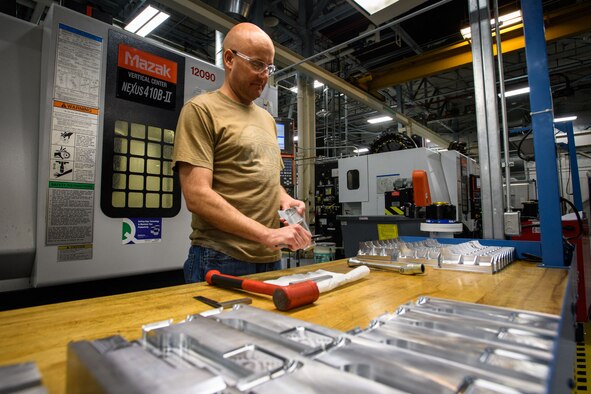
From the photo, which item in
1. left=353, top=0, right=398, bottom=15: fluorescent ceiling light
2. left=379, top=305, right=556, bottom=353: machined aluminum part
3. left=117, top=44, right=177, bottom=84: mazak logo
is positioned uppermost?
left=353, top=0, right=398, bottom=15: fluorescent ceiling light

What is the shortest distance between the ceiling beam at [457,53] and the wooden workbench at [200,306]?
3524 mm

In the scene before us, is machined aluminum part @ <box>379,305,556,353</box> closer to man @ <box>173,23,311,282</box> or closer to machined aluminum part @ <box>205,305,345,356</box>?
machined aluminum part @ <box>205,305,345,356</box>

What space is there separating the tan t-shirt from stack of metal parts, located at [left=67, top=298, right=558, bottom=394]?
0.56 m

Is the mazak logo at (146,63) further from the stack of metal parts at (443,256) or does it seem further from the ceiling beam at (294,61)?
the stack of metal parts at (443,256)

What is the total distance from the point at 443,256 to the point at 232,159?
2.67 ft

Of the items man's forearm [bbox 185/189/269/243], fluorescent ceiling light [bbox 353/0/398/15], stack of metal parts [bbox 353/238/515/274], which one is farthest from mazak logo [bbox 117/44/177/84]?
stack of metal parts [bbox 353/238/515/274]

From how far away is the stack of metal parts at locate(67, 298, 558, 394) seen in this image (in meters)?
0.29

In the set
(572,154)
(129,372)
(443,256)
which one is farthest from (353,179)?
(129,372)

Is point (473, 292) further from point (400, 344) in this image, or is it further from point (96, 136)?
point (96, 136)

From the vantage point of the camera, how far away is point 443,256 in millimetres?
1124

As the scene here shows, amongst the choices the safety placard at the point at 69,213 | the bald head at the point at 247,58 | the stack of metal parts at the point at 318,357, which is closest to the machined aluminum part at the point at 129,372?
the stack of metal parts at the point at 318,357

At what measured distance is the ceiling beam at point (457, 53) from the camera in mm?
3674

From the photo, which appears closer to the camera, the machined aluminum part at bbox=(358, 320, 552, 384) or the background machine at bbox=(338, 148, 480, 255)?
the machined aluminum part at bbox=(358, 320, 552, 384)

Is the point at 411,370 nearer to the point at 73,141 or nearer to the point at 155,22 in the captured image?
the point at 73,141
